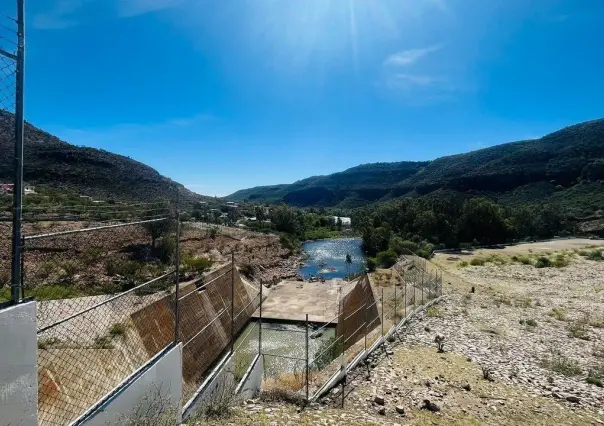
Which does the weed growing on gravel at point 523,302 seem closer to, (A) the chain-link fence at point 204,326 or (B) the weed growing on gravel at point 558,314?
(B) the weed growing on gravel at point 558,314

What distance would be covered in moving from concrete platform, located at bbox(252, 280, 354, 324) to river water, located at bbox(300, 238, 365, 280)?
10.4m

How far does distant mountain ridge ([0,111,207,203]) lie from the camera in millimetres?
4398

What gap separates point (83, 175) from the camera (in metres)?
13.6

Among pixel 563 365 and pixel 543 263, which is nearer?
pixel 563 365

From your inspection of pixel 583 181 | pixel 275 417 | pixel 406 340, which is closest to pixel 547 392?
pixel 406 340

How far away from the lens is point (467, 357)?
12219 millimetres

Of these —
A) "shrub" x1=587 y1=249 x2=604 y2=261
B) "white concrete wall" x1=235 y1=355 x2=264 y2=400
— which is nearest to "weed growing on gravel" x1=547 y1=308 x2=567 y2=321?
"white concrete wall" x1=235 y1=355 x2=264 y2=400

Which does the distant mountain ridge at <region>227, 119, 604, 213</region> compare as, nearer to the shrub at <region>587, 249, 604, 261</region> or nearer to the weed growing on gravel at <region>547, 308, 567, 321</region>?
the shrub at <region>587, 249, 604, 261</region>

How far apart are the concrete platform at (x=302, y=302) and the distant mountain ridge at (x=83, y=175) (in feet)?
40.0

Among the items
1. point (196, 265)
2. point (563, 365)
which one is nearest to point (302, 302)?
point (196, 265)

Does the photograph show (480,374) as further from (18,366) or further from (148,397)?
(18,366)

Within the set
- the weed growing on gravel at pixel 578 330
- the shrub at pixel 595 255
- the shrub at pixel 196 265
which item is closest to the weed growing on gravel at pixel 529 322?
the weed growing on gravel at pixel 578 330

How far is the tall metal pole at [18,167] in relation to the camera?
405cm

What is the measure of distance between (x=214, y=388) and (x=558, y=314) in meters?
17.3
